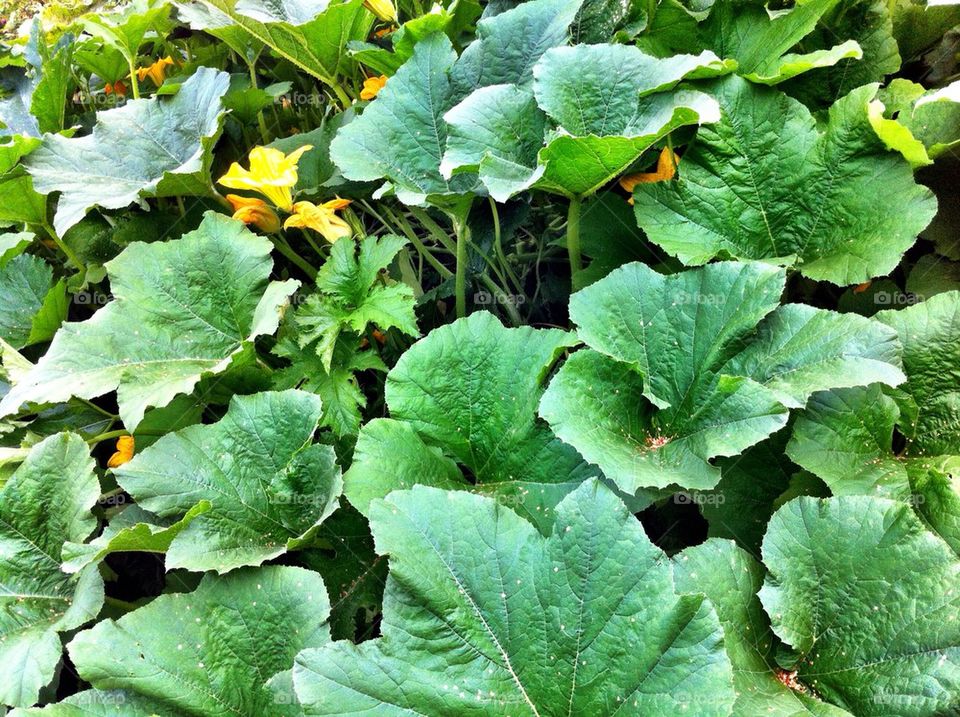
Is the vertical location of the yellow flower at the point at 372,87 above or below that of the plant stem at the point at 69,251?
above

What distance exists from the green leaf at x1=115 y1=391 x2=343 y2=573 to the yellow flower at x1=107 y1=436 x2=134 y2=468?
363 millimetres

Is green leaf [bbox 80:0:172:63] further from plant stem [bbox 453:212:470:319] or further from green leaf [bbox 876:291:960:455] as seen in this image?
green leaf [bbox 876:291:960:455]

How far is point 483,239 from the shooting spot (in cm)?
176

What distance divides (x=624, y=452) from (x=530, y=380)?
24 cm

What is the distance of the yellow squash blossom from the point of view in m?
1.59

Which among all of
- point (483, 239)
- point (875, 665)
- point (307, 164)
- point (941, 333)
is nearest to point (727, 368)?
point (941, 333)

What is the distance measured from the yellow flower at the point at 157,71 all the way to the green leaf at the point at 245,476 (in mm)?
1454

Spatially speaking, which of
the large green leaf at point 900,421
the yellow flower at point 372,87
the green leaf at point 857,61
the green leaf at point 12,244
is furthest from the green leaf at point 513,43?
the green leaf at point 12,244

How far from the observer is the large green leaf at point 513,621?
41.4 inches

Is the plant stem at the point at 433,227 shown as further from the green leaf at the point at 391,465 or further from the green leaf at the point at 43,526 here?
the green leaf at the point at 43,526

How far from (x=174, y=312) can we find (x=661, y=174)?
1.18 meters

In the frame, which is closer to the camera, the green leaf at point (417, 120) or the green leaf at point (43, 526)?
the green leaf at point (43, 526)

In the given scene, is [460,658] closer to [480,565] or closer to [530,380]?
[480,565]

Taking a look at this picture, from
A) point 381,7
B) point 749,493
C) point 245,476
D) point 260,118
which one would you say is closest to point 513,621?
point 749,493
